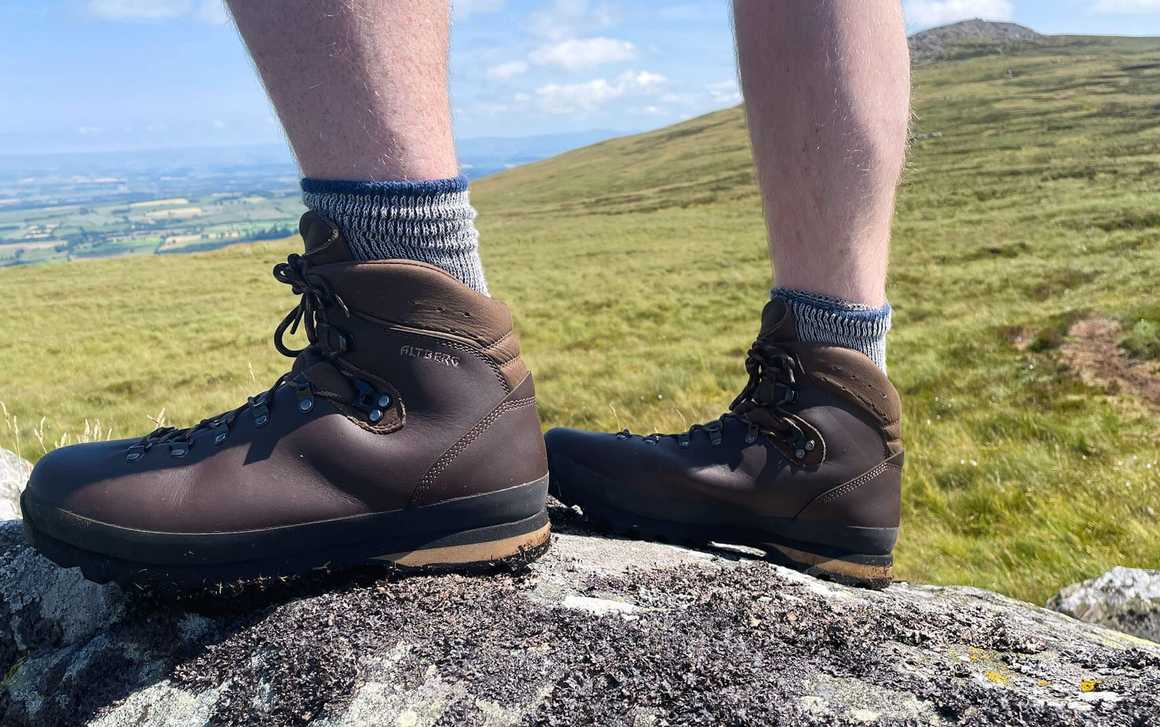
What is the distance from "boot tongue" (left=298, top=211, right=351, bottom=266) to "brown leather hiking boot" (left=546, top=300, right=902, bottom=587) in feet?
3.02

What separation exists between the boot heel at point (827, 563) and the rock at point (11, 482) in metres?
2.39

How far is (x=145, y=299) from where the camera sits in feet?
84.5

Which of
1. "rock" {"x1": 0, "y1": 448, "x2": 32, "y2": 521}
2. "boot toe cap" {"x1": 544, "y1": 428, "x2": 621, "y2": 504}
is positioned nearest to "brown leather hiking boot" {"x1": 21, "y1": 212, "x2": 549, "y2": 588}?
"boot toe cap" {"x1": 544, "y1": 428, "x2": 621, "y2": 504}

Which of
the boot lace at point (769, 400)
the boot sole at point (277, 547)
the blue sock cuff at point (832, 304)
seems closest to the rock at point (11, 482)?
the boot sole at point (277, 547)

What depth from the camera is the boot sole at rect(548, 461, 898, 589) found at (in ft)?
7.41

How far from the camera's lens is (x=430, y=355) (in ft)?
6.21

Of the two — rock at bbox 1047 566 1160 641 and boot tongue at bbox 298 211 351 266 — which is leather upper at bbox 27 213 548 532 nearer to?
boot tongue at bbox 298 211 351 266

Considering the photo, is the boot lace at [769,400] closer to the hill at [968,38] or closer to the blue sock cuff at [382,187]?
the blue sock cuff at [382,187]

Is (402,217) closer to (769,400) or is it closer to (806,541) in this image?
(769,400)

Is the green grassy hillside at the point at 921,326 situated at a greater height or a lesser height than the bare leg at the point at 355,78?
lesser

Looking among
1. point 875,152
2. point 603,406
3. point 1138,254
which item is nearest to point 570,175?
point 1138,254

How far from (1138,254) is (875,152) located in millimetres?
16024

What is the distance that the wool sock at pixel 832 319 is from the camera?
2.20m

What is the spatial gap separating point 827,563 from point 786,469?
0.99 feet
